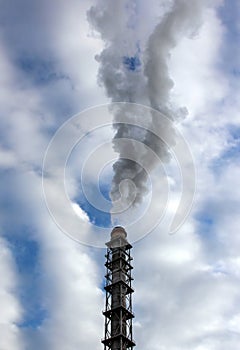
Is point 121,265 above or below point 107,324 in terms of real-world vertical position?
above

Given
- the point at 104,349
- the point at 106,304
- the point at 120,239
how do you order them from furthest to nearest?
the point at 120,239 → the point at 106,304 → the point at 104,349

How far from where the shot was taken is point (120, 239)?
6362cm

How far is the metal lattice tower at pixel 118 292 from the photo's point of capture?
5472 centimetres

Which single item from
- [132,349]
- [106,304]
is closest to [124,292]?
[106,304]

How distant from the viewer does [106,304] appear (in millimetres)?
58531

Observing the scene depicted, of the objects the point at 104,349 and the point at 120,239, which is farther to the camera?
the point at 120,239

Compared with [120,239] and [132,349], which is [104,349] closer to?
[132,349]

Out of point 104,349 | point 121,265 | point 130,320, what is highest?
point 121,265

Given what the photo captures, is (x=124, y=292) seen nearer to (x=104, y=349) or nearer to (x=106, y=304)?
(x=106, y=304)

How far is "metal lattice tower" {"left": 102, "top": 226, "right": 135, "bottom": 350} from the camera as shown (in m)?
54.7

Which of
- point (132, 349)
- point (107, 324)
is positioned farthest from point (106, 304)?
point (132, 349)

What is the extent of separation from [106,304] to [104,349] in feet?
18.4

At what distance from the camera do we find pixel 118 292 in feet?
193

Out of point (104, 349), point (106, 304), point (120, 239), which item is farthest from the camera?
point (120, 239)
